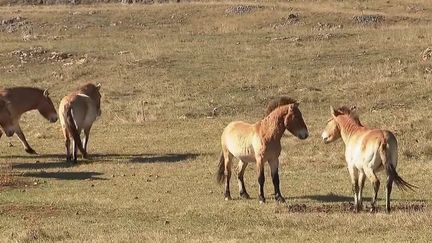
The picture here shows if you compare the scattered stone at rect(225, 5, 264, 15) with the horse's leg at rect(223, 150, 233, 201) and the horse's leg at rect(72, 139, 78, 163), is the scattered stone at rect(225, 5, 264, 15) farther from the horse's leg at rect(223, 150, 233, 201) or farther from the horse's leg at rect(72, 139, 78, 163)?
the horse's leg at rect(223, 150, 233, 201)

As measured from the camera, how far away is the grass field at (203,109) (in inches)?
552

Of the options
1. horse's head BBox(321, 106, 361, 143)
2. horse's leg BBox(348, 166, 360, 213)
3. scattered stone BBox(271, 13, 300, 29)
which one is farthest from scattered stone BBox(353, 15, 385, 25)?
horse's leg BBox(348, 166, 360, 213)

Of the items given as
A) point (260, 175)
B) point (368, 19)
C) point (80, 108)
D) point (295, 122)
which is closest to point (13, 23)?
point (368, 19)

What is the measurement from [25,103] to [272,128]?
11.1 meters

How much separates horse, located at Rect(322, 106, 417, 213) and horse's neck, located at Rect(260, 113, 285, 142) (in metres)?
1.10

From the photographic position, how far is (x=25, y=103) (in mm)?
24484

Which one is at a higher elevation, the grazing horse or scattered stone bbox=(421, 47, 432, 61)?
the grazing horse

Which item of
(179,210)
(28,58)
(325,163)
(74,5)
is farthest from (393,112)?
(74,5)

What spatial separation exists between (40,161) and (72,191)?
5052mm

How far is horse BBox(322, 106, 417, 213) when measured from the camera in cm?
1377

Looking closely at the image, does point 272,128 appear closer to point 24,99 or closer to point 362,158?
point 362,158

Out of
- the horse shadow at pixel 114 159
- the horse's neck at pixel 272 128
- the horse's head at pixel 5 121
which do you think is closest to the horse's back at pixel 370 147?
the horse's neck at pixel 272 128

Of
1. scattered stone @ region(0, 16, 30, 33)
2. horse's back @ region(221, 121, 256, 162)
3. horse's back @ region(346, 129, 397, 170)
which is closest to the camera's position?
horse's back @ region(346, 129, 397, 170)

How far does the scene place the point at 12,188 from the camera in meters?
18.5
